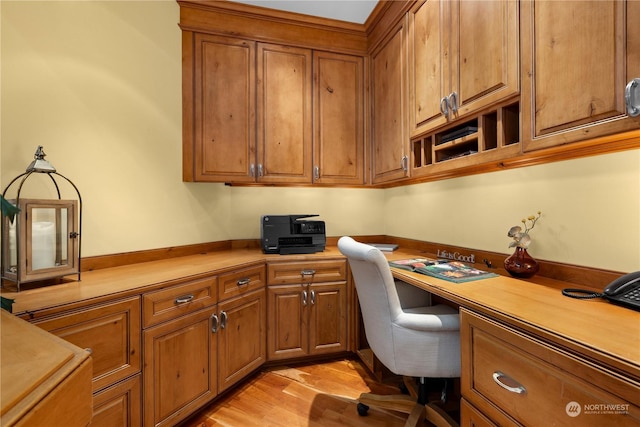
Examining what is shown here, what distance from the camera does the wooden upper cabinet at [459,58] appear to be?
125 cm

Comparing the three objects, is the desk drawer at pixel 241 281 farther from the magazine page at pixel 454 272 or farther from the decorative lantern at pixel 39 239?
the magazine page at pixel 454 272

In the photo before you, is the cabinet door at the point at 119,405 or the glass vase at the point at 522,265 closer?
the cabinet door at the point at 119,405

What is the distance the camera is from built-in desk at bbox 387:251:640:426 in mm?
676

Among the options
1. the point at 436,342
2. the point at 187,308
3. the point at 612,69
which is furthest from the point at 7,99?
the point at 612,69

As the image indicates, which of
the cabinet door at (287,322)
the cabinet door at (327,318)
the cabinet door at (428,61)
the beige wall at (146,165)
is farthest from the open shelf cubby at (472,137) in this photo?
the cabinet door at (287,322)

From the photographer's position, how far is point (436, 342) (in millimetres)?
1298

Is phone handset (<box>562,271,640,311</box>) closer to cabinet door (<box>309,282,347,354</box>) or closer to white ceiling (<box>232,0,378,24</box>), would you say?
cabinet door (<box>309,282,347,354</box>)

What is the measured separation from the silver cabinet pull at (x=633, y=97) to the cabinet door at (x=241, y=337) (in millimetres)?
1972

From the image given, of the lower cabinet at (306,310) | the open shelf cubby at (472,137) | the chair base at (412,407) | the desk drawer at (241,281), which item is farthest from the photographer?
the lower cabinet at (306,310)

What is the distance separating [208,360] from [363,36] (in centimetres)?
272

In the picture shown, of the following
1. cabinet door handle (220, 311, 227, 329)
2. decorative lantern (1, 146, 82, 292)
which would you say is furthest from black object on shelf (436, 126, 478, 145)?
decorative lantern (1, 146, 82, 292)

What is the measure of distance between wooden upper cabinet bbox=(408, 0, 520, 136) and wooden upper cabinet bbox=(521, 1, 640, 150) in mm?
81

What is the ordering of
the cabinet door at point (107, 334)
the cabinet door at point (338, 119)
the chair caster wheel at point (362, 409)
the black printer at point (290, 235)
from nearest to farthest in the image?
the cabinet door at point (107, 334), the chair caster wheel at point (362, 409), the black printer at point (290, 235), the cabinet door at point (338, 119)

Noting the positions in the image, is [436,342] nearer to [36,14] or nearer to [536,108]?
[536,108]
